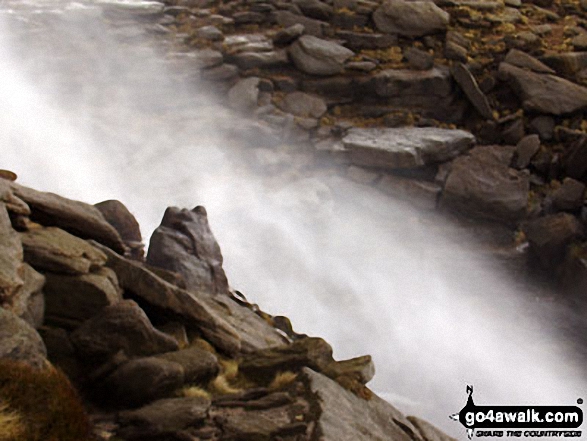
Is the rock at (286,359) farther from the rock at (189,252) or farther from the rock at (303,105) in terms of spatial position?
the rock at (303,105)

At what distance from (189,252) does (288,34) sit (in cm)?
1700

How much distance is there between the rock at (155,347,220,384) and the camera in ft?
27.5

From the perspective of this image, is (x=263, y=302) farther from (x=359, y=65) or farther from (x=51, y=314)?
(x=359, y=65)

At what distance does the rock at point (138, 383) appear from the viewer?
781 cm

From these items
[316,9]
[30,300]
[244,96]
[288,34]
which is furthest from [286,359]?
[316,9]

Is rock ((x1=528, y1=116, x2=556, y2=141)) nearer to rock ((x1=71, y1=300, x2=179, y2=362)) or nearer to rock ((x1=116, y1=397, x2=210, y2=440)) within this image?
rock ((x1=71, y1=300, x2=179, y2=362))

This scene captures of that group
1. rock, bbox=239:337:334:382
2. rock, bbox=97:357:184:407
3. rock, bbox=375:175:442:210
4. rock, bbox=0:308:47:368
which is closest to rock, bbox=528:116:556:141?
rock, bbox=375:175:442:210

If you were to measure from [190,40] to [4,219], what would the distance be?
2083 centimetres

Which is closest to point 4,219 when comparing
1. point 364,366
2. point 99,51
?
point 364,366

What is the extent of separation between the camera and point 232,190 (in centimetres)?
2238

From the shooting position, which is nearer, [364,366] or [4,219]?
[4,219]

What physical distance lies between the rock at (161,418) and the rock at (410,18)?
24672 mm

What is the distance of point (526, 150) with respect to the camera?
998 inches

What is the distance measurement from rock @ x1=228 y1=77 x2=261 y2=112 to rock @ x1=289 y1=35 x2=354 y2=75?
2.41 meters
